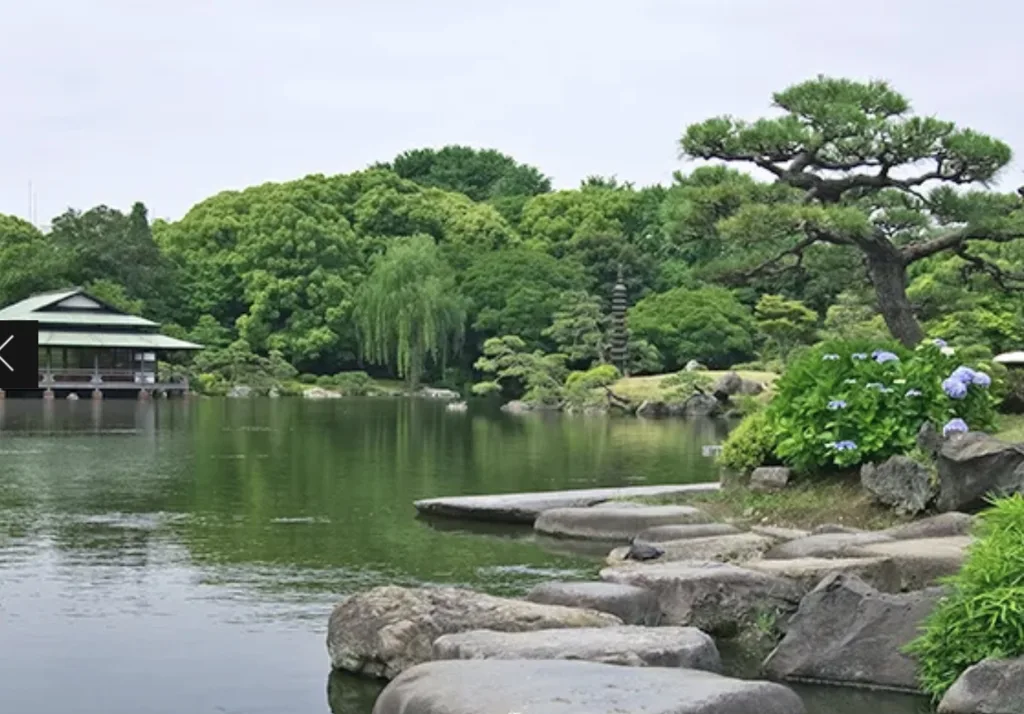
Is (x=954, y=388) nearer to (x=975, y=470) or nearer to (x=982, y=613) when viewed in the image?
(x=975, y=470)

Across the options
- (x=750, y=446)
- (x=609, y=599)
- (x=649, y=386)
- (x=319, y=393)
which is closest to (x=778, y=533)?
(x=750, y=446)

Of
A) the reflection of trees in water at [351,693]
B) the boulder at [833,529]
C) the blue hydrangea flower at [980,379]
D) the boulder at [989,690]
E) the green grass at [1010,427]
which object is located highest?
the blue hydrangea flower at [980,379]

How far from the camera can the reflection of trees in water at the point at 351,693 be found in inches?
266

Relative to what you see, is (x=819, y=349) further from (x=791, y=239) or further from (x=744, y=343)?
(x=744, y=343)

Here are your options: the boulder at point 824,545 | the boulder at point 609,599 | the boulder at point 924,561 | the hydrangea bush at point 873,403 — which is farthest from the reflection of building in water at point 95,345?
the boulder at point 924,561

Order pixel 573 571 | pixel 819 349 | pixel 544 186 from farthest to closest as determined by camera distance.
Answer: pixel 544 186, pixel 819 349, pixel 573 571

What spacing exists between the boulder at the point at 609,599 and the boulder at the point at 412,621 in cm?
25

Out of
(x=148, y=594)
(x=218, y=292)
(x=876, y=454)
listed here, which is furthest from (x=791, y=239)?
(x=218, y=292)

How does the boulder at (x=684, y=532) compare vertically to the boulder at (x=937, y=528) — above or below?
below

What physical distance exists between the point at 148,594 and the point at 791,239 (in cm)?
934

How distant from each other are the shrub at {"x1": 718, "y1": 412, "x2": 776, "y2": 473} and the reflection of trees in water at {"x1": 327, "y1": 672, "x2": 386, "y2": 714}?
6.50 metres

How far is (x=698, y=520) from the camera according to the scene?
1195cm

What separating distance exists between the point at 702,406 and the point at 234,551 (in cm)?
2877

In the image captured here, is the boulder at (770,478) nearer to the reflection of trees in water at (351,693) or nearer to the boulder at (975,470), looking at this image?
the boulder at (975,470)
